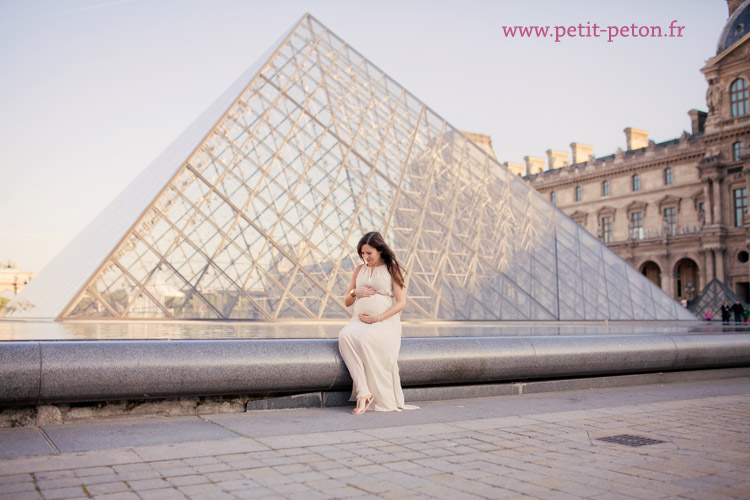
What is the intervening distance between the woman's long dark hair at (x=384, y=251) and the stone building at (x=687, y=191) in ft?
140

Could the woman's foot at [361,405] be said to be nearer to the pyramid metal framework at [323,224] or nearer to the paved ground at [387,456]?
the paved ground at [387,456]

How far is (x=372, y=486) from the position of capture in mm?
3109

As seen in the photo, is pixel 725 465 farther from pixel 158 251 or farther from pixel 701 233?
pixel 701 233

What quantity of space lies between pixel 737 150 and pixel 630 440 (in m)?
45.6

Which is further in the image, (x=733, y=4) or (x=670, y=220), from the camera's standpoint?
(x=670, y=220)

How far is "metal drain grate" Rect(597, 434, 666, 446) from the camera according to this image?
4.14 meters

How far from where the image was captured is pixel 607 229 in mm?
55406

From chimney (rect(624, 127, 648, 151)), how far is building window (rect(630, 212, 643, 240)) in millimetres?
6093

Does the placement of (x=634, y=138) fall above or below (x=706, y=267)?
above

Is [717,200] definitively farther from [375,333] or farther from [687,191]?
[375,333]

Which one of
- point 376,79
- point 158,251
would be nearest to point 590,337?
point 158,251

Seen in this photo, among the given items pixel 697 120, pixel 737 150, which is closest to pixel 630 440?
pixel 737 150

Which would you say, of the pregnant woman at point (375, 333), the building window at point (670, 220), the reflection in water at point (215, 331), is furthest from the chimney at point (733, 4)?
the pregnant woman at point (375, 333)

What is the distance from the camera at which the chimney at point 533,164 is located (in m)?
66.6
